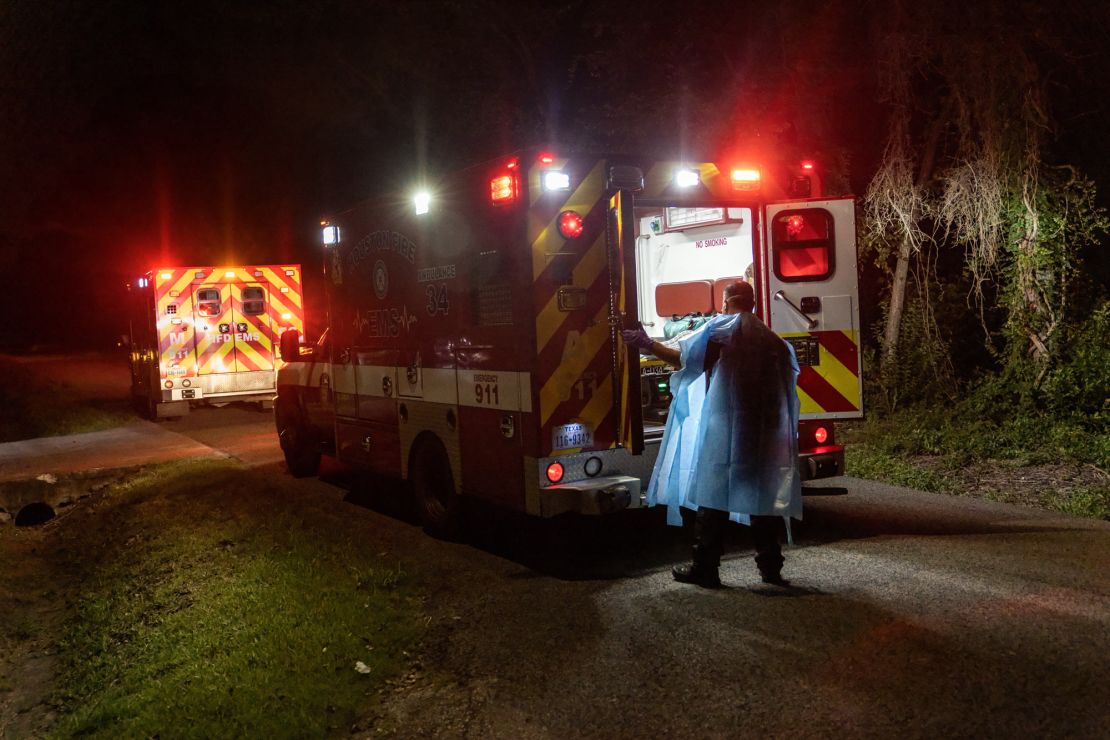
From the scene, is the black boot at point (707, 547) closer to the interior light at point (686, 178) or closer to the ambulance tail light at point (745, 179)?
the interior light at point (686, 178)

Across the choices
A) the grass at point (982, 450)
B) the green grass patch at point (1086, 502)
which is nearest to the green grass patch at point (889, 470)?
the grass at point (982, 450)

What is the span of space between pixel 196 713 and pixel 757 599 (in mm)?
2979

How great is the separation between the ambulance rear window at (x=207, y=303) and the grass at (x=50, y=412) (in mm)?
2682

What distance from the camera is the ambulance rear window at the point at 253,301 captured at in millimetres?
17156

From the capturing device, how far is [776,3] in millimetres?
12492

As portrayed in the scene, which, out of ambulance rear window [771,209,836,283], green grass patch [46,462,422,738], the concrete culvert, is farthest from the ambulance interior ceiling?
the concrete culvert

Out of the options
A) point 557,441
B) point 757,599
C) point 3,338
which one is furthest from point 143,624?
point 3,338

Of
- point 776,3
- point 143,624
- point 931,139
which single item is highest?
point 776,3

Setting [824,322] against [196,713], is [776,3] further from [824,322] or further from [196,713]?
[196,713]

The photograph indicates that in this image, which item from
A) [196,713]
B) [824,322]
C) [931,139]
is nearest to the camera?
[196,713]

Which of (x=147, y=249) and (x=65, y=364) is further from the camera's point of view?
(x=147, y=249)

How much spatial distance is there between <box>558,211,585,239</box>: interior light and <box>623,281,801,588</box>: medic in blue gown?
1054 mm

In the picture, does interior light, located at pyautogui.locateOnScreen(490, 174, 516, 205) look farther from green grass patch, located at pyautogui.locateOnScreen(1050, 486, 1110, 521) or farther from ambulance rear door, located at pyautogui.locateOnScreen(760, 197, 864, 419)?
green grass patch, located at pyautogui.locateOnScreen(1050, 486, 1110, 521)

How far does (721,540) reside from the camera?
237 inches
